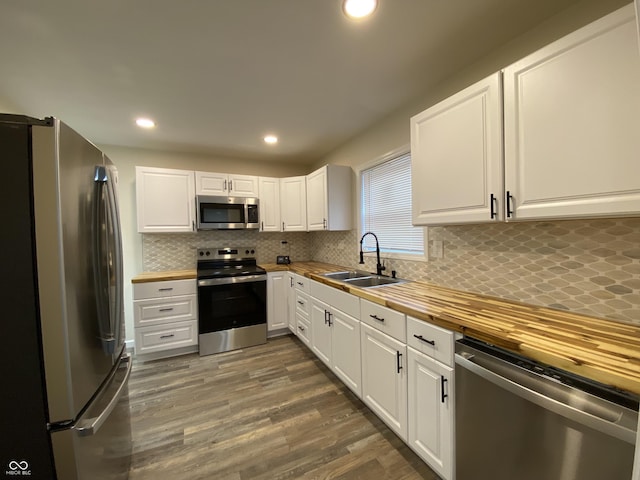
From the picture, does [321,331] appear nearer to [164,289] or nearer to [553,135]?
[164,289]

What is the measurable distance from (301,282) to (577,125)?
100.0 inches

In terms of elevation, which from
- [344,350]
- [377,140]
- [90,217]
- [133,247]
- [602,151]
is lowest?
[344,350]

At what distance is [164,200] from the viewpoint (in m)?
3.06

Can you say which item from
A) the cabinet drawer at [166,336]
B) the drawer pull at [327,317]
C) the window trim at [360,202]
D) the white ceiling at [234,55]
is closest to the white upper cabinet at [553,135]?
the white ceiling at [234,55]

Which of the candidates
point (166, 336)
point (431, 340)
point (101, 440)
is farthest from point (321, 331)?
point (166, 336)

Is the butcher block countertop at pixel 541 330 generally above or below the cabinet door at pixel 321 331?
above

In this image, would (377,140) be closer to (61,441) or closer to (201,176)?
(201,176)

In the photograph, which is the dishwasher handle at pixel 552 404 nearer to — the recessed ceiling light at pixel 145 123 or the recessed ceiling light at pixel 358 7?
the recessed ceiling light at pixel 358 7

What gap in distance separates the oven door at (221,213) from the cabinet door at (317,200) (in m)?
0.89

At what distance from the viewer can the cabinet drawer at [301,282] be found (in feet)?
9.30

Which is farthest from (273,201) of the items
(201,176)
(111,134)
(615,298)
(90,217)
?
(615,298)

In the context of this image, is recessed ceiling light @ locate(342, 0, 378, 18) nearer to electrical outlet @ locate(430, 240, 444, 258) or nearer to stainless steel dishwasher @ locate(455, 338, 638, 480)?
electrical outlet @ locate(430, 240, 444, 258)

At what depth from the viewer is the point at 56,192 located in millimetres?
896

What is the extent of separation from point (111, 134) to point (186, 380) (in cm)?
274
